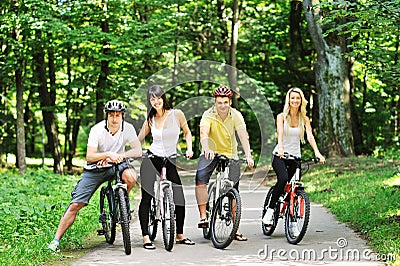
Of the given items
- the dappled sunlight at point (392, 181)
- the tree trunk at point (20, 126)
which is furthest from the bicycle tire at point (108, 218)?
the tree trunk at point (20, 126)

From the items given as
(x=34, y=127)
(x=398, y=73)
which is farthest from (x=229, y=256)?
(x=34, y=127)

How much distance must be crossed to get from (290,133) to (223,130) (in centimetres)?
101

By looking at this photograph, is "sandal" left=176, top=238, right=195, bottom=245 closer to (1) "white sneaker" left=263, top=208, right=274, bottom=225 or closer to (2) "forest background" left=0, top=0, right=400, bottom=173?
(1) "white sneaker" left=263, top=208, right=274, bottom=225

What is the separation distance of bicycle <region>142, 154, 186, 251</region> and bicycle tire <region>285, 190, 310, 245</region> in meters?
1.64

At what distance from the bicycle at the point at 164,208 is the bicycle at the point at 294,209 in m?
1.65

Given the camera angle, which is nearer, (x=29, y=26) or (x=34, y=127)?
(x=29, y=26)

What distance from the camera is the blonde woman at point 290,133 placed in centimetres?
875

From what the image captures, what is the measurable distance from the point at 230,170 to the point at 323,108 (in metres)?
12.5

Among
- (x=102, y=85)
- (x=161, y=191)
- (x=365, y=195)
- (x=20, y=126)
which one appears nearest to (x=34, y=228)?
(x=161, y=191)

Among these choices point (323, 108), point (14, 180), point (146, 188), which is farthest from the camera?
point (323, 108)

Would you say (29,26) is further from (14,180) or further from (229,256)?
(229,256)

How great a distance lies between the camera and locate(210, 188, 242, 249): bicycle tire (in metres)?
7.96

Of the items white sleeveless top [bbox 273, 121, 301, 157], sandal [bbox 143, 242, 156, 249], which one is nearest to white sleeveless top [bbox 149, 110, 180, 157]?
sandal [bbox 143, 242, 156, 249]

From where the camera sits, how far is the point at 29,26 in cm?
2059
